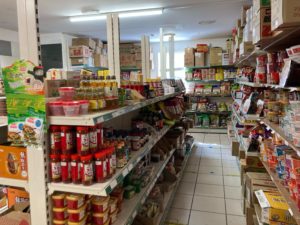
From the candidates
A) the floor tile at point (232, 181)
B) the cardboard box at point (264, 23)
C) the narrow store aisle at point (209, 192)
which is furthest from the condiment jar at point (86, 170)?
the floor tile at point (232, 181)

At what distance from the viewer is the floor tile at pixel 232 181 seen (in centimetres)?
385

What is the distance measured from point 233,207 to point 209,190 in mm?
530

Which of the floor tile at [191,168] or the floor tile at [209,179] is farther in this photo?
the floor tile at [191,168]

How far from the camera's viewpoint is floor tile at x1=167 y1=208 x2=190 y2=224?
2.89 meters

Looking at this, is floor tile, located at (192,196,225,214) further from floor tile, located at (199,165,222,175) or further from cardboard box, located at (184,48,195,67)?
cardboard box, located at (184,48,195,67)

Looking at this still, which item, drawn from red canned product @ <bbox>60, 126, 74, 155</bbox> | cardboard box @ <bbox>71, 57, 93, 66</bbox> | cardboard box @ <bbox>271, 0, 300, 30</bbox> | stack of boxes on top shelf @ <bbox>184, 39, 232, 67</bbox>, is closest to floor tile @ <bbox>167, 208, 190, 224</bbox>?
red canned product @ <bbox>60, 126, 74, 155</bbox>

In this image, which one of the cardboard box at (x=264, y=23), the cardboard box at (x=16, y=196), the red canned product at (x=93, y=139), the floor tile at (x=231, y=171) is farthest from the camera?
the floor tile at (x=231, y=171)

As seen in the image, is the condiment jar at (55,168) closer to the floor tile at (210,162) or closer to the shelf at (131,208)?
the shelf at (131,208)

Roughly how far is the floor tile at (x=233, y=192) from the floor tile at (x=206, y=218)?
549 mm

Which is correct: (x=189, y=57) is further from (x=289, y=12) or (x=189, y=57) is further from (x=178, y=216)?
(x=289, y=12)

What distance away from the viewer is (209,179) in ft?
13.3

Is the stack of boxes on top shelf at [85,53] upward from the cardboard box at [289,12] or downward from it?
upward

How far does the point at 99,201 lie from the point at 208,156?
395 cm

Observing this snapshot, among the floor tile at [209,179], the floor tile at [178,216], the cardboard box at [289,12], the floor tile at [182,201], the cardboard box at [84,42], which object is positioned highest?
the cardboard box at [84,42]
